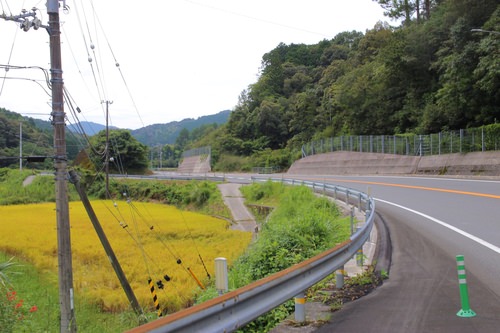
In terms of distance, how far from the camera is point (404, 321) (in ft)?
15.8

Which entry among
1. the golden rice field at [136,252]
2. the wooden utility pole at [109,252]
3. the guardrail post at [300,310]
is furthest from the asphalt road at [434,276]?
the wooden utility pole at [109,252]

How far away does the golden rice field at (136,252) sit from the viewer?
14.6 metres

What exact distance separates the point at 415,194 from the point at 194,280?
37.4 ft

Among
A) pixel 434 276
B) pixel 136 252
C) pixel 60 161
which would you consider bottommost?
pixel 136 252

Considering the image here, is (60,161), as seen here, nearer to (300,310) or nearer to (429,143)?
(300,310)

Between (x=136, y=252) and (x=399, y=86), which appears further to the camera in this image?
(x=399, y=86)

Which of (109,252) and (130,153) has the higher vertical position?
(130,153)

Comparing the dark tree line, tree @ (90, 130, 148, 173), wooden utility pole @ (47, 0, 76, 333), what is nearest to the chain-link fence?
the dark tree line

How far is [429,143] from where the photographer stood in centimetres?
3509

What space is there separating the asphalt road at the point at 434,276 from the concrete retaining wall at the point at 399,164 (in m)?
14.2

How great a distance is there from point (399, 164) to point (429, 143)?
3.39 metres

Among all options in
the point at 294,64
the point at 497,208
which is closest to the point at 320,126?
the point at 294,64

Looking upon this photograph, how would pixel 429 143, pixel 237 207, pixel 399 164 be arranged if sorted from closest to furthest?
pixel 429 143 < pixel 237 207 < pixel 399 164

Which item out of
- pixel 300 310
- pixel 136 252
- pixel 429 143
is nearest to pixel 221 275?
pixel 300 310
